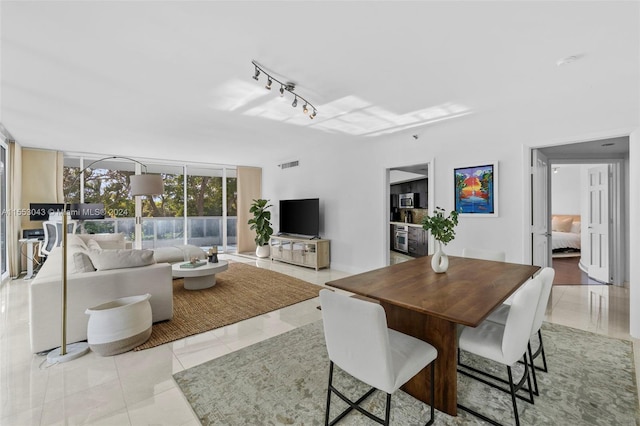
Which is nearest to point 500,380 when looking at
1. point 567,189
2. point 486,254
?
point 486,254

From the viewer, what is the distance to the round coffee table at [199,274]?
4066 mm

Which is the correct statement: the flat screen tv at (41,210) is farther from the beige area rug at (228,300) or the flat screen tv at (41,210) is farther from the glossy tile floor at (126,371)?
the beige area rug at (228,300)

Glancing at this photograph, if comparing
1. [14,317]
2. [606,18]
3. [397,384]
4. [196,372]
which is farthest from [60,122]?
[606,18]

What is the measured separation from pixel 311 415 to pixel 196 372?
3.34 ft

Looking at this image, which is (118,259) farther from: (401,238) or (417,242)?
(401,238)

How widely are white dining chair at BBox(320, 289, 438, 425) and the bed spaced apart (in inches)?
280

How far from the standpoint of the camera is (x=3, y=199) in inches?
199

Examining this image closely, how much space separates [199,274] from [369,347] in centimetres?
335

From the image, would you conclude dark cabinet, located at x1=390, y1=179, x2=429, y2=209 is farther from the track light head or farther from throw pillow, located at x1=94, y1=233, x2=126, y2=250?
throw pillow, located at x1=94, y1=233, x2=126, y2=250

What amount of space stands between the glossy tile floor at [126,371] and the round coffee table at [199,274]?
52.0 inches

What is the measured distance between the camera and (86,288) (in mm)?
2627

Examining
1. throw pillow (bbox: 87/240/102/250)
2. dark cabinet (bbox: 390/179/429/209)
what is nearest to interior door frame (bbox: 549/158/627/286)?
dark cabinet (bbox: 390/179/429/209)

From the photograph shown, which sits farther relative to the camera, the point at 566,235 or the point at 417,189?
the point at 417,189

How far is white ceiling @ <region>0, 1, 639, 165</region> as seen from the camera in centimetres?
187
